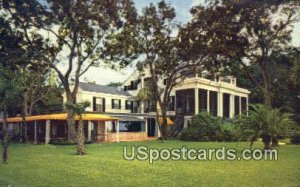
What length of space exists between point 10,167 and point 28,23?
16.4 metres

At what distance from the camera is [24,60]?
30.2 m

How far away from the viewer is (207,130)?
34.3m

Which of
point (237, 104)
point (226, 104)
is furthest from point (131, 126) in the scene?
point (237, 104)

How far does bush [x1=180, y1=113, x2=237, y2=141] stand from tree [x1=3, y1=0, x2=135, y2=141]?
32.3 ft

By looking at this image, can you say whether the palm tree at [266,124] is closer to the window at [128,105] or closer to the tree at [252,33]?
the tree at [252,33]

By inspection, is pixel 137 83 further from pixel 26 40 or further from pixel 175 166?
pixel 175 166

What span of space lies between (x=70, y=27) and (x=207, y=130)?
549 inches

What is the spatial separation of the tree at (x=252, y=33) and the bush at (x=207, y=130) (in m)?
5.35

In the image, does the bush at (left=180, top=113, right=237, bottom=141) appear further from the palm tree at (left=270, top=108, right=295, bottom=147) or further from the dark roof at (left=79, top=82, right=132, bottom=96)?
the palm tree at (left=270, top=108, right=295, bottom=147)

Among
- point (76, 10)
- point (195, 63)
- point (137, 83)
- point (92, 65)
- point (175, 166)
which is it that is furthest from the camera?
point (137, 83)

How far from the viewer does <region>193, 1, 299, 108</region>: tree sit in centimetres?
2739

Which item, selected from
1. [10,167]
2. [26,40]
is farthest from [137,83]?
[10,167]

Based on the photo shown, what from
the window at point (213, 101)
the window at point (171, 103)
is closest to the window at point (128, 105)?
the window at point (171, 103)

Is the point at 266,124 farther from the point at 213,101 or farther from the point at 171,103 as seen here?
the point at 171,103
